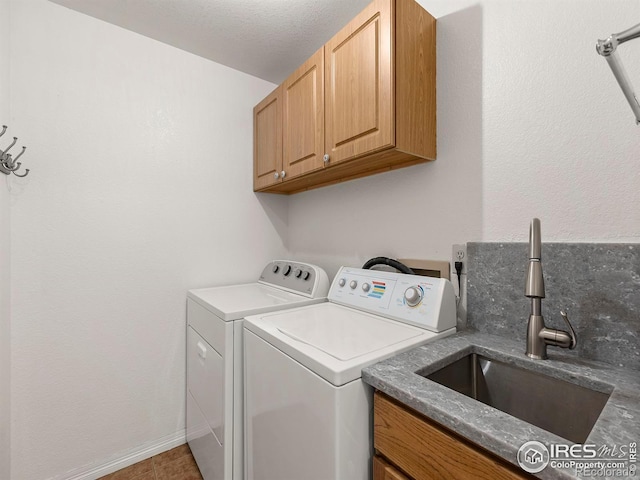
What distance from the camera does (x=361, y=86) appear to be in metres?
1.22

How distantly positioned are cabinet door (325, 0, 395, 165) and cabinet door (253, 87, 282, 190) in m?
0.47

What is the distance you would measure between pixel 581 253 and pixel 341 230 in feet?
3.75

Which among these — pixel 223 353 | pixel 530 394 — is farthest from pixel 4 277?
pixel 530 394

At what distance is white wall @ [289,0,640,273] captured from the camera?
0.86 m

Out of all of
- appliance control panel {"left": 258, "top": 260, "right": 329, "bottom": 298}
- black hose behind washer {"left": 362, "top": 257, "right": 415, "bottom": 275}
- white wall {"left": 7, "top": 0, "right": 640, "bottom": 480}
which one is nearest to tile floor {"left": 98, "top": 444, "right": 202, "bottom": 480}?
white wall {"left": 7, "top": 0, "right": 640, "bottom": 480}

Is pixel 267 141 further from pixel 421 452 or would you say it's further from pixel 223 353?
pixel 421 452

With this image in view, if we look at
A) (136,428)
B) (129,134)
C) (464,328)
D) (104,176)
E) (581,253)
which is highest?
(129,134)

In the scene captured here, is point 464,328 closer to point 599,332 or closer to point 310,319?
point 599,332

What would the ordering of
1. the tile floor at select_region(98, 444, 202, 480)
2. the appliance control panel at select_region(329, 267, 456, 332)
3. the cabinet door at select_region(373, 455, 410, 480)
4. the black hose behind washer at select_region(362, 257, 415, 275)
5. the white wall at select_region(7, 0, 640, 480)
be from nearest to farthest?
1. the cabinet door at select_region(373, 455, 410, 480)
2. the white wall at select_region(7, 0, 640, 480)
3. the appliance control panel at select_region(329, 267, 456, 332)
4. the black hose behind washer at select_region(362, 257, 415, 275)
5. the tile floor at select_region(98, 444, 202, 480)

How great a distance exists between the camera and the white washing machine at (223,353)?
1209mm

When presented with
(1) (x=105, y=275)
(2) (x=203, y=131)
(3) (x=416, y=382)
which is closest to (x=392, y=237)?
(3) (x=416, y=382)

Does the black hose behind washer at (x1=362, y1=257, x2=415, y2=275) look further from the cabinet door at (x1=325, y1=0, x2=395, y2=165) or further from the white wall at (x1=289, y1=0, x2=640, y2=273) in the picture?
the cabinet door at (x1=325, y1=0, x2=395, y2=165)

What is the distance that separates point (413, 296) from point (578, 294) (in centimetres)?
49

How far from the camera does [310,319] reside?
3.84 ft
